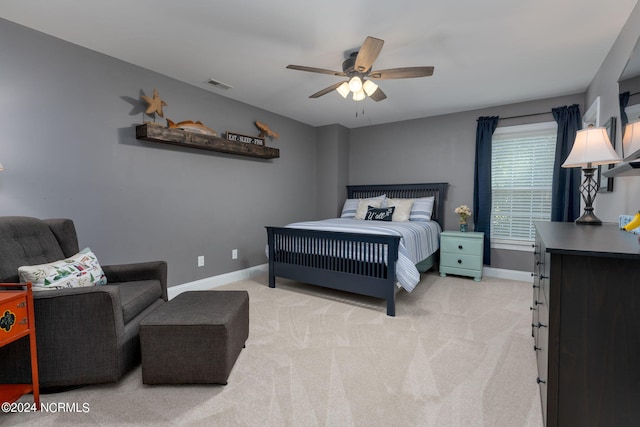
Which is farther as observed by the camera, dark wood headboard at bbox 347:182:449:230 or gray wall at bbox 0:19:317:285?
dark wood headboard at bbox 347:182:449:230

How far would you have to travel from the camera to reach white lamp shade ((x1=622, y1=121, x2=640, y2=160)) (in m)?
1.58

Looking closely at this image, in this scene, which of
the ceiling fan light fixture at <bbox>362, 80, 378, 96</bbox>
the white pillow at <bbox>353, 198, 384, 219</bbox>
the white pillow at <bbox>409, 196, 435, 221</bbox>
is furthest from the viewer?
the white pillow at <bbox>353, 198, 384, 219</bbox>

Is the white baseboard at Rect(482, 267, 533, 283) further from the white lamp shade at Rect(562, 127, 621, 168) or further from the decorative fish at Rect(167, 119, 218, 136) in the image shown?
the decorative fish at Rect(167, 119, 218, 136)

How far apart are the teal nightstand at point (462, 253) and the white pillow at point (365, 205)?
41.6 inches

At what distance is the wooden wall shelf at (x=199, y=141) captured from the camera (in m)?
2.85

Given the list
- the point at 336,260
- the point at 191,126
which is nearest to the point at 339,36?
the point at 191,126

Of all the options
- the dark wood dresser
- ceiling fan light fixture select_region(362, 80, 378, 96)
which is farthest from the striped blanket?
the dark wood dresser

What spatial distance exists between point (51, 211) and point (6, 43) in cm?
127

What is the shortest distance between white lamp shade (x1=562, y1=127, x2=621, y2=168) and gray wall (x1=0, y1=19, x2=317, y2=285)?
3.49 metres

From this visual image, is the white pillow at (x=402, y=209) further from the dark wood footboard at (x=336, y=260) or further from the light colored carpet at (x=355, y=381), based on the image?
the light colored carpet at (x=355, y=381)

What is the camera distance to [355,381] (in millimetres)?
1794

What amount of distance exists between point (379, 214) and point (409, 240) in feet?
4.23

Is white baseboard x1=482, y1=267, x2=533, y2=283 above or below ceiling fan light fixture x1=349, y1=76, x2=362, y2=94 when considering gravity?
below

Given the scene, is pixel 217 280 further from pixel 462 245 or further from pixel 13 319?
pixel 462 245
